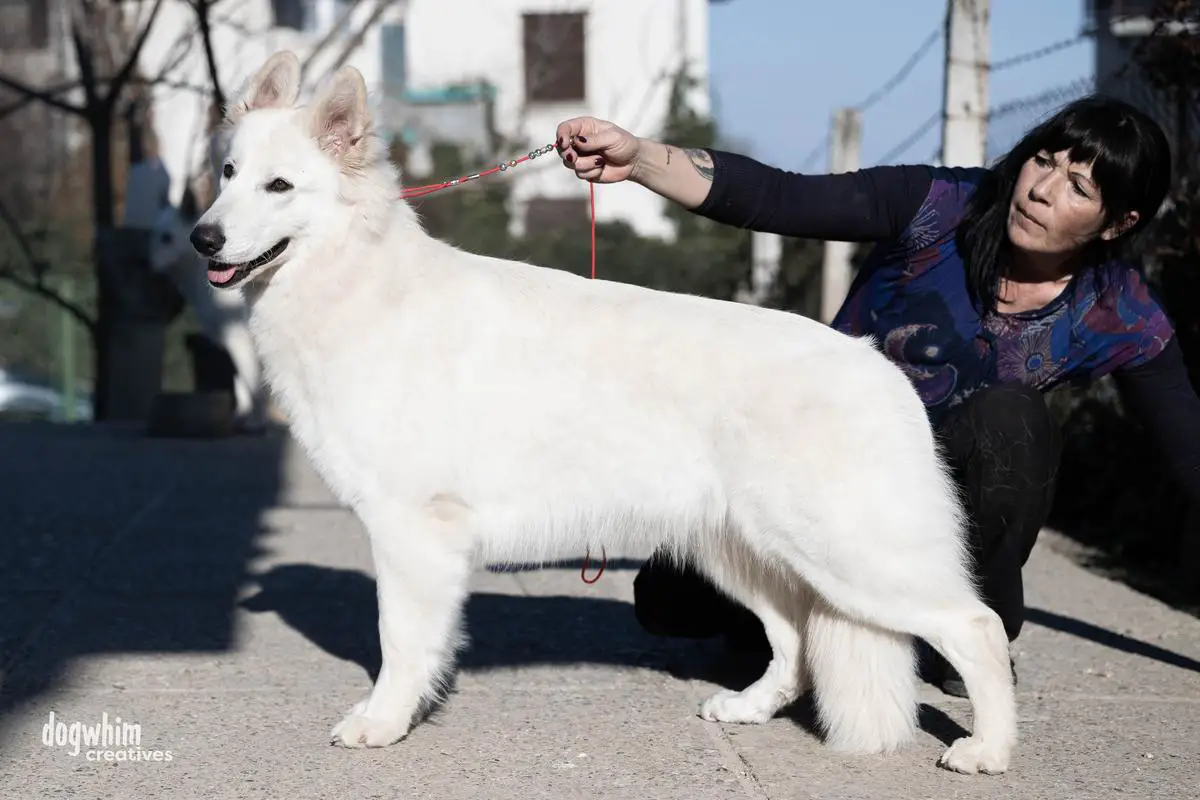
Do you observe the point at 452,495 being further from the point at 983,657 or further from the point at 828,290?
the point at 828,290

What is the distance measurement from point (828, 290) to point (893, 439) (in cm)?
656

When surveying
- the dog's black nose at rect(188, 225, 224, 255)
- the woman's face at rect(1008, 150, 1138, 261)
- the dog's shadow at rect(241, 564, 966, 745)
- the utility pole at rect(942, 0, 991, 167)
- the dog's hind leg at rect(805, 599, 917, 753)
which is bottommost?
the dog's shadow at rect(241, 564, 966, 745)

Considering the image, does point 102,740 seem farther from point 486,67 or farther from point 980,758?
point 486,67

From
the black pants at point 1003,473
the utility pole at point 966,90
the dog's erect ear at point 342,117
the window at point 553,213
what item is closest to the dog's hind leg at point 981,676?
the black pants at point 1003,473

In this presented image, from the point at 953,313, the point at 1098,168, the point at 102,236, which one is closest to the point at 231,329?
the point at 102,236

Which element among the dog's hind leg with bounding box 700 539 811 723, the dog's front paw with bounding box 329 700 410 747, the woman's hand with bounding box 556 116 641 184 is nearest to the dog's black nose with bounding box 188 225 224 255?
the woman's hand with bounding box 556 116 641 184

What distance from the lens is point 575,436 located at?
3.36 metres

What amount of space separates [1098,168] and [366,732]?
8.26 feet

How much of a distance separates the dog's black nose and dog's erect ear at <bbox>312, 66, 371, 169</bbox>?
0.40m

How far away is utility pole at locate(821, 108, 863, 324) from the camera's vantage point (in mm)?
9555

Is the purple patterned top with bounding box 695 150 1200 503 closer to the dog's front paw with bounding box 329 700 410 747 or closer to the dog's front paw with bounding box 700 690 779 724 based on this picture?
the dog's front paw with bounding box 700 690 779 724

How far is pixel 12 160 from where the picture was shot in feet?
83.8

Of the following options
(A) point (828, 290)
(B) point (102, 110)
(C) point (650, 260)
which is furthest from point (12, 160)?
(A) point (828, 290)

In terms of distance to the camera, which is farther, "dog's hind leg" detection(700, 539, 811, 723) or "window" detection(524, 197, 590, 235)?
"window" detection(524, 197, 590, 235)
